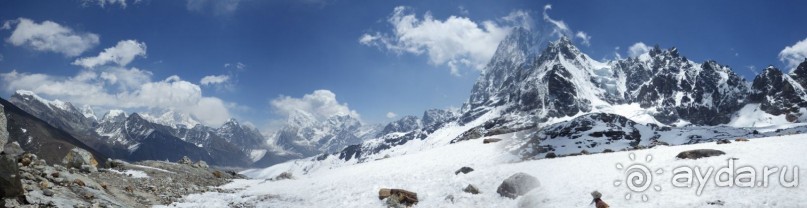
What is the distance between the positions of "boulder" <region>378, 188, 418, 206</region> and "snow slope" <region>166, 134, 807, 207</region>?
1.90 ft

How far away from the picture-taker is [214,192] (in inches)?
1463

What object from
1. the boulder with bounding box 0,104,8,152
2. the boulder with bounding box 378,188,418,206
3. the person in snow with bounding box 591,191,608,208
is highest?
the boulder with bounding box 0,104,8,152

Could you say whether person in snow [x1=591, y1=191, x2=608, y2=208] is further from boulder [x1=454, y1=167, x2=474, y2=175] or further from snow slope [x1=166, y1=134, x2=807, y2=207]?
boulder [x1=454, y1=167, x2=474, y2=175]

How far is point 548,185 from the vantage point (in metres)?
28.0

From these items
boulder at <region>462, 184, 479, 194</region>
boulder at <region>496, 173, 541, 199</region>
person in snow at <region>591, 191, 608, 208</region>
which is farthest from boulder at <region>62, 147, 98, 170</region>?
person in snow at <region>591, 191, 608, 208</region>

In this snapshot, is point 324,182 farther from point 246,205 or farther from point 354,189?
point 246,205

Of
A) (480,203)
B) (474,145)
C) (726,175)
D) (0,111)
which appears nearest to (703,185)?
(726,175)

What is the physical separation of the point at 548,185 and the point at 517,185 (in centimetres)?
180

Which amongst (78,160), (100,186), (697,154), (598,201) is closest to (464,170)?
(598,201)

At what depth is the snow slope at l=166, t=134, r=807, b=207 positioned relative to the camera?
859 inches

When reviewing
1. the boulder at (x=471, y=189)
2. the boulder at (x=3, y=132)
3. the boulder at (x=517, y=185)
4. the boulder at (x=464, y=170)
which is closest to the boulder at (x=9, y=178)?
the boulder at (x=3, y=132)

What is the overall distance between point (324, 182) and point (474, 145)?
2452 cm

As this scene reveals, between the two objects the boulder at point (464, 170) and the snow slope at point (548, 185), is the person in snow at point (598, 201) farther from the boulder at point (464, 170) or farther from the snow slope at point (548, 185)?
the boulder at point (464, 170)

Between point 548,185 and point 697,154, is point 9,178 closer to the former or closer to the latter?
point 548,185
